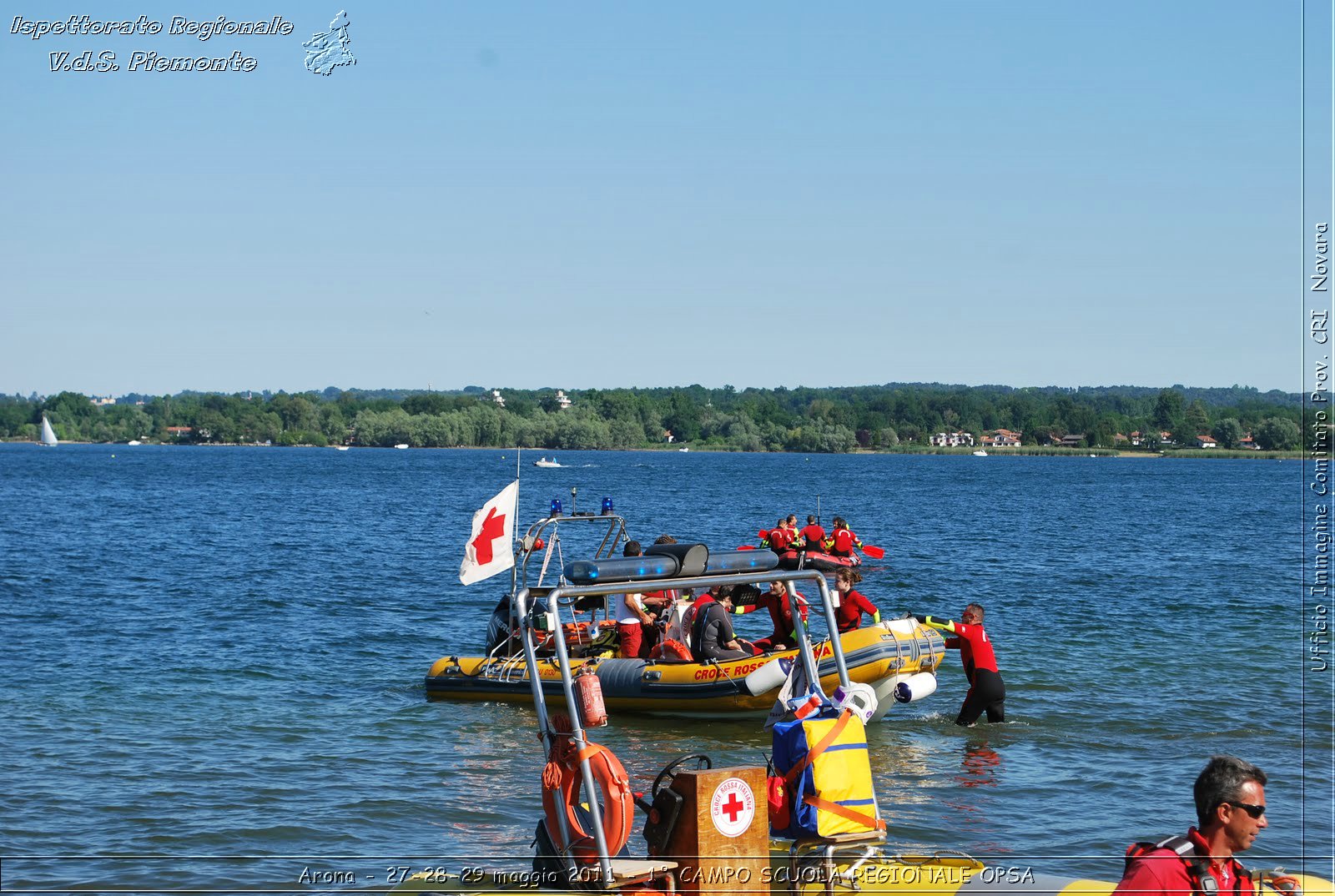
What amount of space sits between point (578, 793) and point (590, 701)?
0.46 meters

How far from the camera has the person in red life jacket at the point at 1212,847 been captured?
4.67m

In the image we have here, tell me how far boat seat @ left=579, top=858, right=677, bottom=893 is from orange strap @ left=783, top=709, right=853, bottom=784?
0.74 m

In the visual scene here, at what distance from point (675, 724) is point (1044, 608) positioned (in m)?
13.5

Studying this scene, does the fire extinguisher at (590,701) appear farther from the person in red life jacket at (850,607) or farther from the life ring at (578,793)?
the person in red life jacket at (850,607)

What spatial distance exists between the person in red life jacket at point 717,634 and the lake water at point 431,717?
855 millimetres

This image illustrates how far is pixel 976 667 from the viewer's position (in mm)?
14008

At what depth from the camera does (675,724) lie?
14.7 metres

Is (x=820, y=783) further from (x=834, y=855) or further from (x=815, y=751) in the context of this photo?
(x=834, y=855)

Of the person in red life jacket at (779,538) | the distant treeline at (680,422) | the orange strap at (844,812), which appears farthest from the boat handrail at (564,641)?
the distant treeline at (680,422)

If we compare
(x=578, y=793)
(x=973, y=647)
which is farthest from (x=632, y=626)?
(x=578, y=793)

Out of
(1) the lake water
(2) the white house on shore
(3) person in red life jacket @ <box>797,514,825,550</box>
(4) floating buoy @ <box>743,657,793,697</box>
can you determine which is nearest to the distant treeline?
(2) the white house on shore

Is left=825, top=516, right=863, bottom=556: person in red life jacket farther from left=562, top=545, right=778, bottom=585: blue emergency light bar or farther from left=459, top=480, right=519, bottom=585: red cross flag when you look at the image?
left=562, top=545, right=778, bottom=585: blue emergency light bar

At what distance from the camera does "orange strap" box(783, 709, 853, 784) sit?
648 cm

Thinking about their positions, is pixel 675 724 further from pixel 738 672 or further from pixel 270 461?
pixel 270 461
